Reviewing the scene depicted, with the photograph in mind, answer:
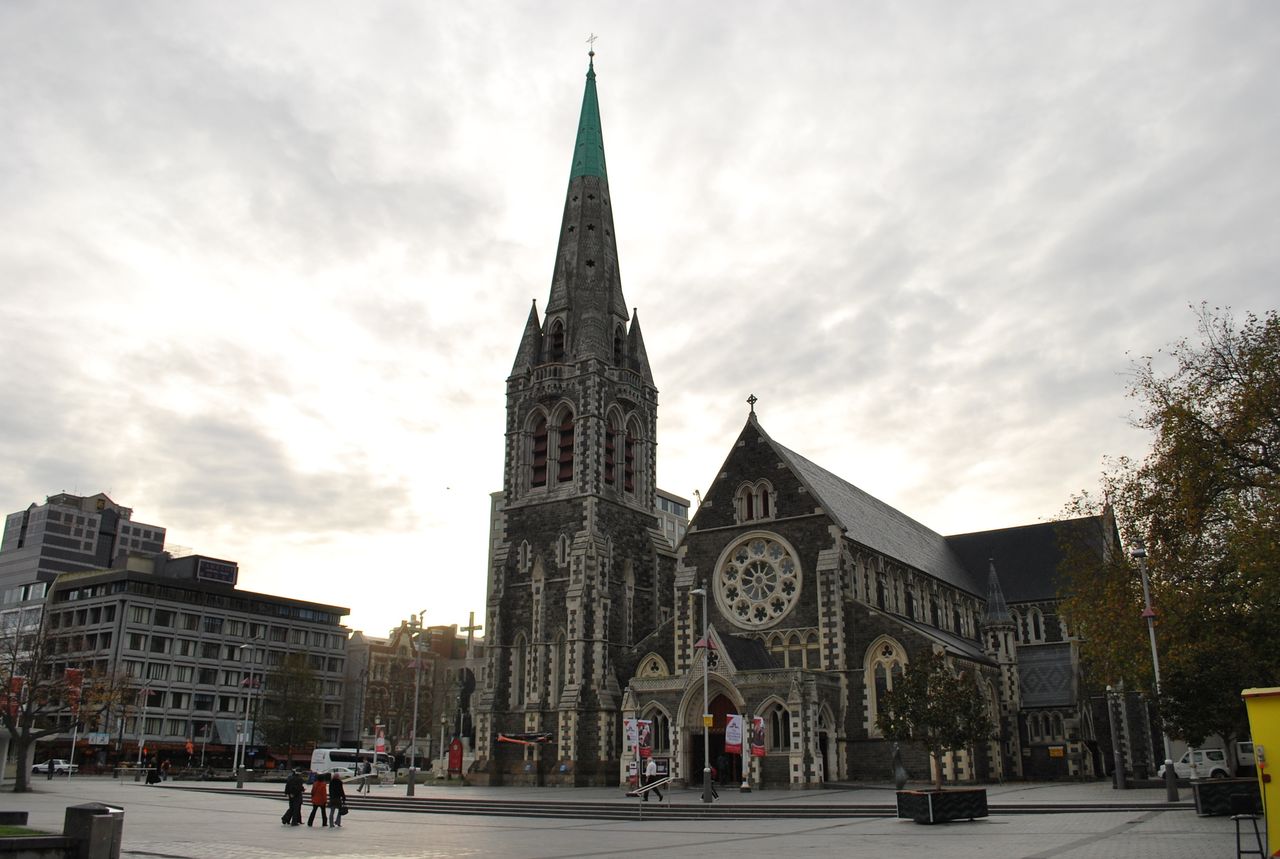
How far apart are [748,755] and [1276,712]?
2982cm

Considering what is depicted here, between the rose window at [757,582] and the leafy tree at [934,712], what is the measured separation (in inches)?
465

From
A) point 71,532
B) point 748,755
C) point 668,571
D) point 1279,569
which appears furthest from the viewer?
point 71,532

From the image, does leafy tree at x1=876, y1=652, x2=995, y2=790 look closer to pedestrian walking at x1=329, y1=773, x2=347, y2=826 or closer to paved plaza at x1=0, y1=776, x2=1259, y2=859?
paved plaza at x1=0, y1=776, x2=1259, y2=859

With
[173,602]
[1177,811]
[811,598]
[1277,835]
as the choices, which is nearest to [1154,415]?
[1177,811]

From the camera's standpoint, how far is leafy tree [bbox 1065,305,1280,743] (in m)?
27.9

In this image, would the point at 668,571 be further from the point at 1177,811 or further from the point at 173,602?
the point at 173,602

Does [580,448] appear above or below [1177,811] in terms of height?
above

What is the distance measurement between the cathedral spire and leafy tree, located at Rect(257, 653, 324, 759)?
41340 millimetres

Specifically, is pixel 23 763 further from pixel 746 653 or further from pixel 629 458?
pixel 629 458

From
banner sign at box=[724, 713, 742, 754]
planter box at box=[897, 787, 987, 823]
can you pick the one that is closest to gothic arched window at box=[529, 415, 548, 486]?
banner sign at box=[724, 713, 742, 754]

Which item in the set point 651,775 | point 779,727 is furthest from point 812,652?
point 651,775

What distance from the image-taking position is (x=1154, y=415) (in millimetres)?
32094

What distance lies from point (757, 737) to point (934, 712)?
27.4ft

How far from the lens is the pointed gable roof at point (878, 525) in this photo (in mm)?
49500
